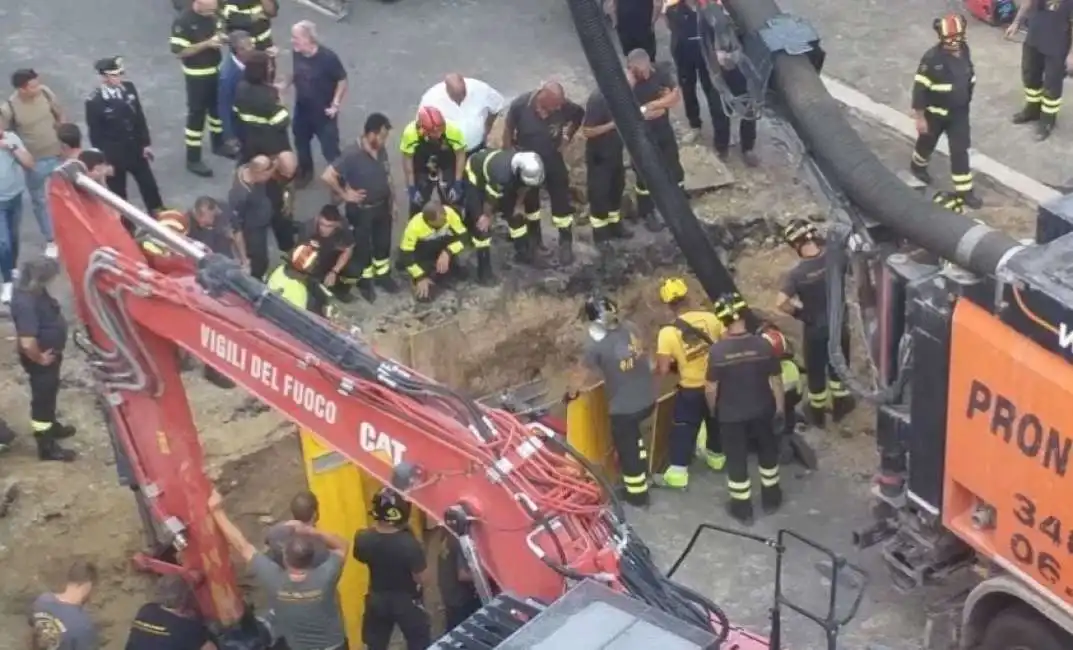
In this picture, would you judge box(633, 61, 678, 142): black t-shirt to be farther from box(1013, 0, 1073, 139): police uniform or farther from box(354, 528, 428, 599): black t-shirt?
box(354, 528, 428, 599): black t-shirt

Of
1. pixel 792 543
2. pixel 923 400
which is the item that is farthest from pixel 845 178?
pixel 792 543

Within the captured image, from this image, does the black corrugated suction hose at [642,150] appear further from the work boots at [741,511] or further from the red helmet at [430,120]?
the work boots at [741,511]

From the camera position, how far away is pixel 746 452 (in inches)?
465

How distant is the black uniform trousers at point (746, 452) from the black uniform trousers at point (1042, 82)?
5583 millimetres

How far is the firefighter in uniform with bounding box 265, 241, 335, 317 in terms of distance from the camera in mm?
11953

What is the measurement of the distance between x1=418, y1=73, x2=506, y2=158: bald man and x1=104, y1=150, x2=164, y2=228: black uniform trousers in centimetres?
228

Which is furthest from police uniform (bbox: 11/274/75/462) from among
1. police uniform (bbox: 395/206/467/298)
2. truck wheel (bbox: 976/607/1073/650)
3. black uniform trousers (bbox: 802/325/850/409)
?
truck wheel (bbox: 976/607/1073/650)

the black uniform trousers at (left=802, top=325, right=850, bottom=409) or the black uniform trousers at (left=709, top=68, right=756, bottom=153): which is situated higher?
the black uniform trousers at (left=709, top=68, right=756, bottom=153)

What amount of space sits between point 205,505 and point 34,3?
9766 mm

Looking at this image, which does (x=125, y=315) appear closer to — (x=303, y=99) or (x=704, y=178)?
(x=303, y=99)

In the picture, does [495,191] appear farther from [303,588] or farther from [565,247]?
[303,588]

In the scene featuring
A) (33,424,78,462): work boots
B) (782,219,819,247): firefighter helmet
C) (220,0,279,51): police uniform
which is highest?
(220,0,279,51): police uniform

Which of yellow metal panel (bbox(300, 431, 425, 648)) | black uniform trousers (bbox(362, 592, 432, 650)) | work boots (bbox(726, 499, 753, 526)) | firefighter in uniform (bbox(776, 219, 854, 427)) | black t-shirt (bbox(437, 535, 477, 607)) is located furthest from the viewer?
firefighter in uniform (bbox(776, 219, 854, 427))

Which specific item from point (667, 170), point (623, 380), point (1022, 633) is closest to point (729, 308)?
point (623, 380)
